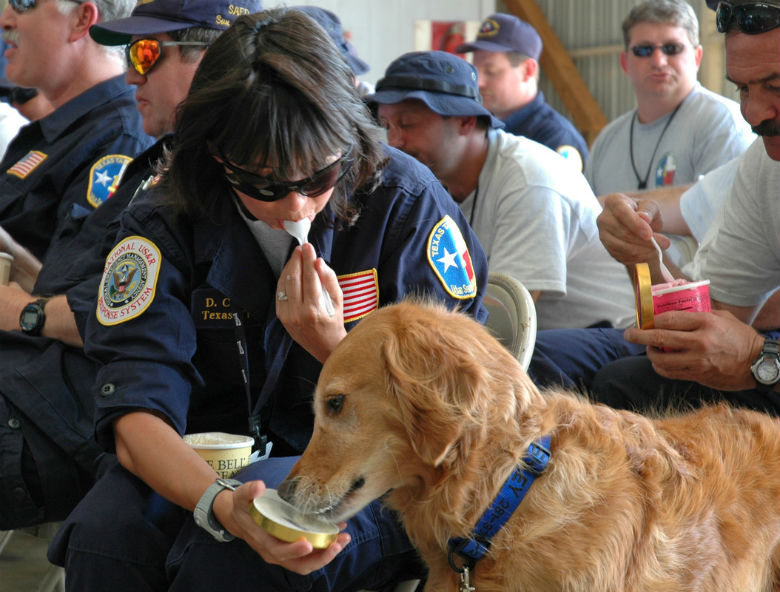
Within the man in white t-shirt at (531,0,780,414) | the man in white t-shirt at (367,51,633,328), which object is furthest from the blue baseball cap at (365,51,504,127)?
the man in white t-shirt at (531,0,780,414)

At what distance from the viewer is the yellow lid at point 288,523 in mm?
1618

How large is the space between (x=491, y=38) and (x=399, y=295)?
496 cm

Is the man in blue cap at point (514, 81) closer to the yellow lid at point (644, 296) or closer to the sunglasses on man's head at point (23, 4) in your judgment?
the sunglasses on man's head at point (23, 4)

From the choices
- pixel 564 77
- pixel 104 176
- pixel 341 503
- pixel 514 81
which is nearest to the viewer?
pixel 341 503

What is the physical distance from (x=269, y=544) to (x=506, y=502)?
45 cm

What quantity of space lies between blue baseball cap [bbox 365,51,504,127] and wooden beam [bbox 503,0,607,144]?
23.5ft

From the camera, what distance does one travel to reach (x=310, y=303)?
6.49 ft

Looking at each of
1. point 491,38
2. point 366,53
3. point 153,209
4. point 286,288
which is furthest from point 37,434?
point 366,53

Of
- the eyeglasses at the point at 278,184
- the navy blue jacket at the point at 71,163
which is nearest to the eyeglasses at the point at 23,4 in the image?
the navy blue jacket at the point at 71,163

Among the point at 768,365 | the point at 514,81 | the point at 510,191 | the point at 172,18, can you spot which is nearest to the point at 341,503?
the point at 768,365

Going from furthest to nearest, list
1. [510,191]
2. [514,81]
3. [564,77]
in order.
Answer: [564,77] → [514,81] → [510,191]

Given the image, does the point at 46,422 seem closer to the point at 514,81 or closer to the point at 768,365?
the point at 768,365

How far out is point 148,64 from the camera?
2.70 metres

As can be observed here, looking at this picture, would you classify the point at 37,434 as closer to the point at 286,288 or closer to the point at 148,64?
the point at 286,288
